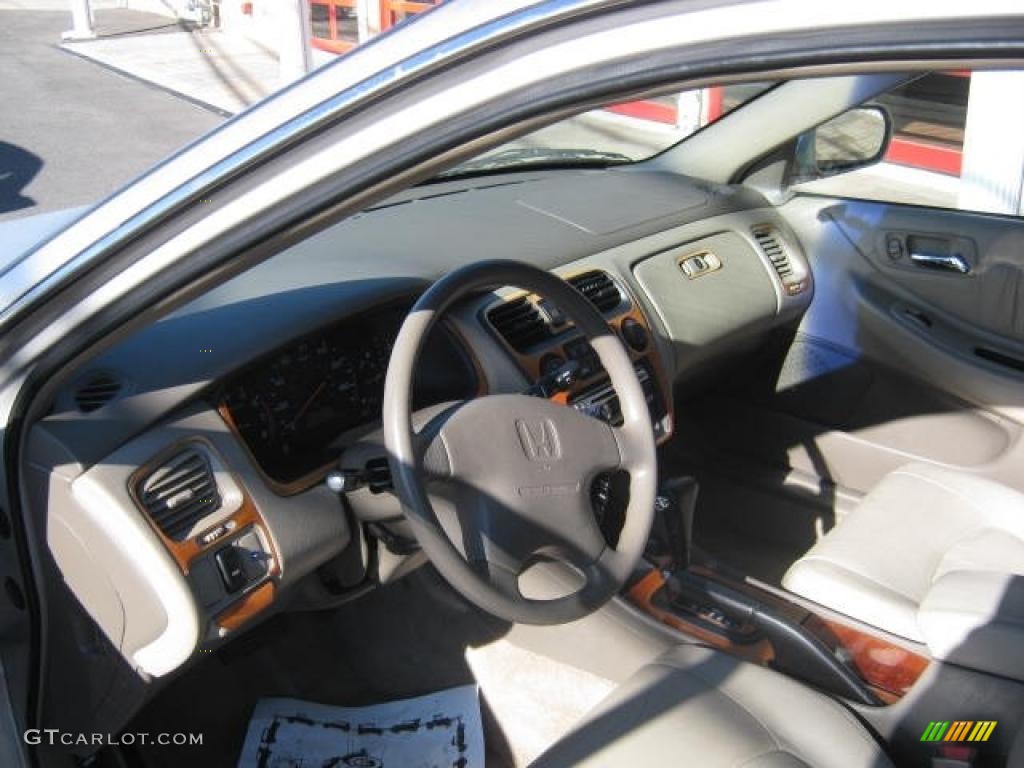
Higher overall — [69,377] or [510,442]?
[69,377]

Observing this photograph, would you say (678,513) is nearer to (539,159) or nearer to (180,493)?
(180,493)

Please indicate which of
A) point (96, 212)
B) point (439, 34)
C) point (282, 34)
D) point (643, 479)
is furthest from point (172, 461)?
point (282, 34)

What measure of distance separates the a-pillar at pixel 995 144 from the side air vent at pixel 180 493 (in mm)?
2791

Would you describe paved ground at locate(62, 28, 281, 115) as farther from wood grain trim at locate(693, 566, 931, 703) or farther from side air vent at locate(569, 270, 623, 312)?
wood grain trim at locate(693, 566, 931, 703)

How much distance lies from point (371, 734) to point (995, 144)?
3218mm

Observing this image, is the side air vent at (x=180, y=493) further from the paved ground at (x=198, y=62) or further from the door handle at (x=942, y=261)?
the paved ground at (x=198, y=62)

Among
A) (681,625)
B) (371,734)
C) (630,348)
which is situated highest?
(630,348)

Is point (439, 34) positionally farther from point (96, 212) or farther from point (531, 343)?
point (531, 343)

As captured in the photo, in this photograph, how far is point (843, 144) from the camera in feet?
10.8

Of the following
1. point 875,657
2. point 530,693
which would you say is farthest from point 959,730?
point 530,693

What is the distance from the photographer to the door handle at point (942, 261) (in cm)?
302

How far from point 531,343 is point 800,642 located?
31.9 inches

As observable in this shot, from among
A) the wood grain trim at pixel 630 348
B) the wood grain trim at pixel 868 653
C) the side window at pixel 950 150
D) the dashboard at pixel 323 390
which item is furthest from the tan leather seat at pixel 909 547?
the side window at pixel 950 150

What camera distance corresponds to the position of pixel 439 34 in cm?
114
